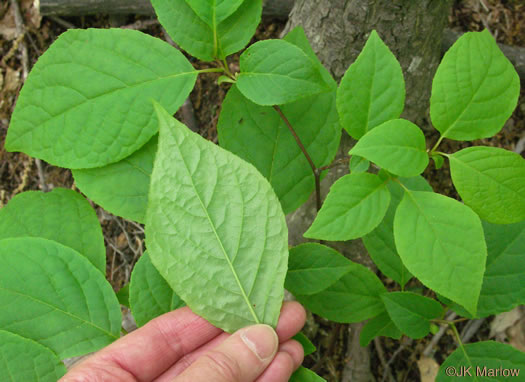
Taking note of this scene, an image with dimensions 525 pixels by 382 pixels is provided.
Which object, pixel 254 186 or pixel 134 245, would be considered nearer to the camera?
pixel 254 186

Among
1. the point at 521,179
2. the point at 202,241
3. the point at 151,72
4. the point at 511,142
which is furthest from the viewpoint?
the point at 511,142

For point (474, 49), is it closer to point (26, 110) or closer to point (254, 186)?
point (254, 186)

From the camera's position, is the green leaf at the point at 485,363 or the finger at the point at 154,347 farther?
the green leaf at the point at 485,363

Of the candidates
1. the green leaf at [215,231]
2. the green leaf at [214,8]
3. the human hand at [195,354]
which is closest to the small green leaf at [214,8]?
the green leaf at [214,8]

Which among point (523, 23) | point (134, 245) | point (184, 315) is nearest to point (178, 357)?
point (184, 315)

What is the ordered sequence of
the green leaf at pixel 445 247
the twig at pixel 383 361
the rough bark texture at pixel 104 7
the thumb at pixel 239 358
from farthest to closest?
1. the rough bark texture at pixel 104 7
2. the twig at pixel 383 361
3. the thumb at pixel 239 358
4. the green leaf at pixel 445 247

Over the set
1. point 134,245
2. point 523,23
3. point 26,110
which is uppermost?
point 523,23

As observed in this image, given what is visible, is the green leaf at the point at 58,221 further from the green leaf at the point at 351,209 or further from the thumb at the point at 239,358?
the green leaf at the point at 351,209
